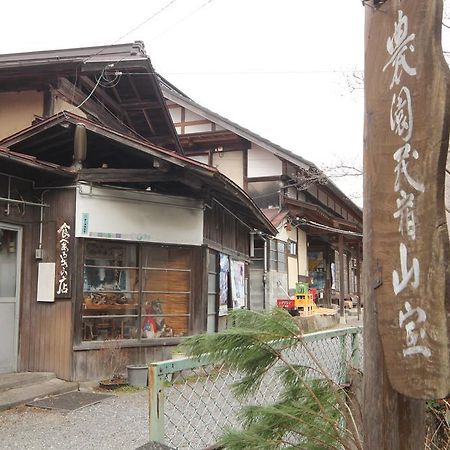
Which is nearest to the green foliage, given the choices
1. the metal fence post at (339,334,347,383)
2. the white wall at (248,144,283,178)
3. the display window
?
the metal fence post at (339,334,347,383)

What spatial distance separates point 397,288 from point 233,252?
10.6m

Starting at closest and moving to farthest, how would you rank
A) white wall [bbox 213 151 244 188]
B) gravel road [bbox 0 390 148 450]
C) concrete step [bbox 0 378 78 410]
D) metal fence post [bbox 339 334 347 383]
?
metal fence post [bbox 339 334 347 383], gravel road [bbox 0 390 148 450], concrete step [bbox 0 378 78 410], white wall [bbox 213 151 244 188]

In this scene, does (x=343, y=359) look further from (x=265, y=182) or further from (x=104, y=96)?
(x=265, y=182)

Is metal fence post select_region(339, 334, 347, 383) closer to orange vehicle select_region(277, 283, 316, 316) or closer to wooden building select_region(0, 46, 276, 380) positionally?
wooden building select_region(0, 46, 276, 380)

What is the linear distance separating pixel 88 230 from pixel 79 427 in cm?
321

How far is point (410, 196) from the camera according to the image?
1.49 metres

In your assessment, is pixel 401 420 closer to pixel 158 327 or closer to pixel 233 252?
pixel 158 327

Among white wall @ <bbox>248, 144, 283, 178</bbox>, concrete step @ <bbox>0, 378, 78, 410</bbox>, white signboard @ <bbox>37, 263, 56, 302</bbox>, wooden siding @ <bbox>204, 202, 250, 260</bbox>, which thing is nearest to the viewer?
concrete step @ <bbox>0, 378, 78, 410</bbox>

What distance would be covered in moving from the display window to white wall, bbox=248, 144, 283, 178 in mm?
8721

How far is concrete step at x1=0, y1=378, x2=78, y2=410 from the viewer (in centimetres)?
644

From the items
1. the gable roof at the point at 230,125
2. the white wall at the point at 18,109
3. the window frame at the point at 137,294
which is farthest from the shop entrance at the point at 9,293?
the gable roof at the point at 230,125

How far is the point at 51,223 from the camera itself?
26.5ft

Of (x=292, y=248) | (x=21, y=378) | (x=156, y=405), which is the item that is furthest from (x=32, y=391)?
(x=292, y=248)

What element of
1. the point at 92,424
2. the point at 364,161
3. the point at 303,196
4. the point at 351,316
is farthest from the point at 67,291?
the point at 351,316
